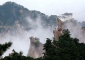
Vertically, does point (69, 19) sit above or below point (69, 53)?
above

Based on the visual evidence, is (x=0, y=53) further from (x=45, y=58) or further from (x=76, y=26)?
(x=76, y=26)

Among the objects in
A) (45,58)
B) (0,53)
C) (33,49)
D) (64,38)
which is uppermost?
(33,49)

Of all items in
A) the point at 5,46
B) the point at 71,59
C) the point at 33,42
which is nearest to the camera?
the point at 5,46

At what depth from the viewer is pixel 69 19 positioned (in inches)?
6152

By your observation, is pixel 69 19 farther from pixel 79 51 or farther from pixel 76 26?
pixel 79 51

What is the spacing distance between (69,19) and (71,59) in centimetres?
9501

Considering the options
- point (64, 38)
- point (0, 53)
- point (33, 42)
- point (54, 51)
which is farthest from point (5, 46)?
point (33, 42)

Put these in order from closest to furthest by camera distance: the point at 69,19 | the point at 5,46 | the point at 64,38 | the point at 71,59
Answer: the point at 5,46, the point at 71,59, the point at 64,38, the point at 69,19

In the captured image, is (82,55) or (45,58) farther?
(82,55)

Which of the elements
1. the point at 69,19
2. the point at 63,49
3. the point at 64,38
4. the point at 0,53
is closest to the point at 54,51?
the point at 63,49

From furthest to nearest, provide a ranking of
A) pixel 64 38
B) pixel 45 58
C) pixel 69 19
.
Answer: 1. pixel 69 19
2. pixel 64 38
3. pixel 45 58

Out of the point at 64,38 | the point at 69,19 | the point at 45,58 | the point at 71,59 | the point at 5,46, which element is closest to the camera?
the point at 5,46

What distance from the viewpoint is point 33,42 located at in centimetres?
14350

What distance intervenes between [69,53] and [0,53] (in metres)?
28.4
